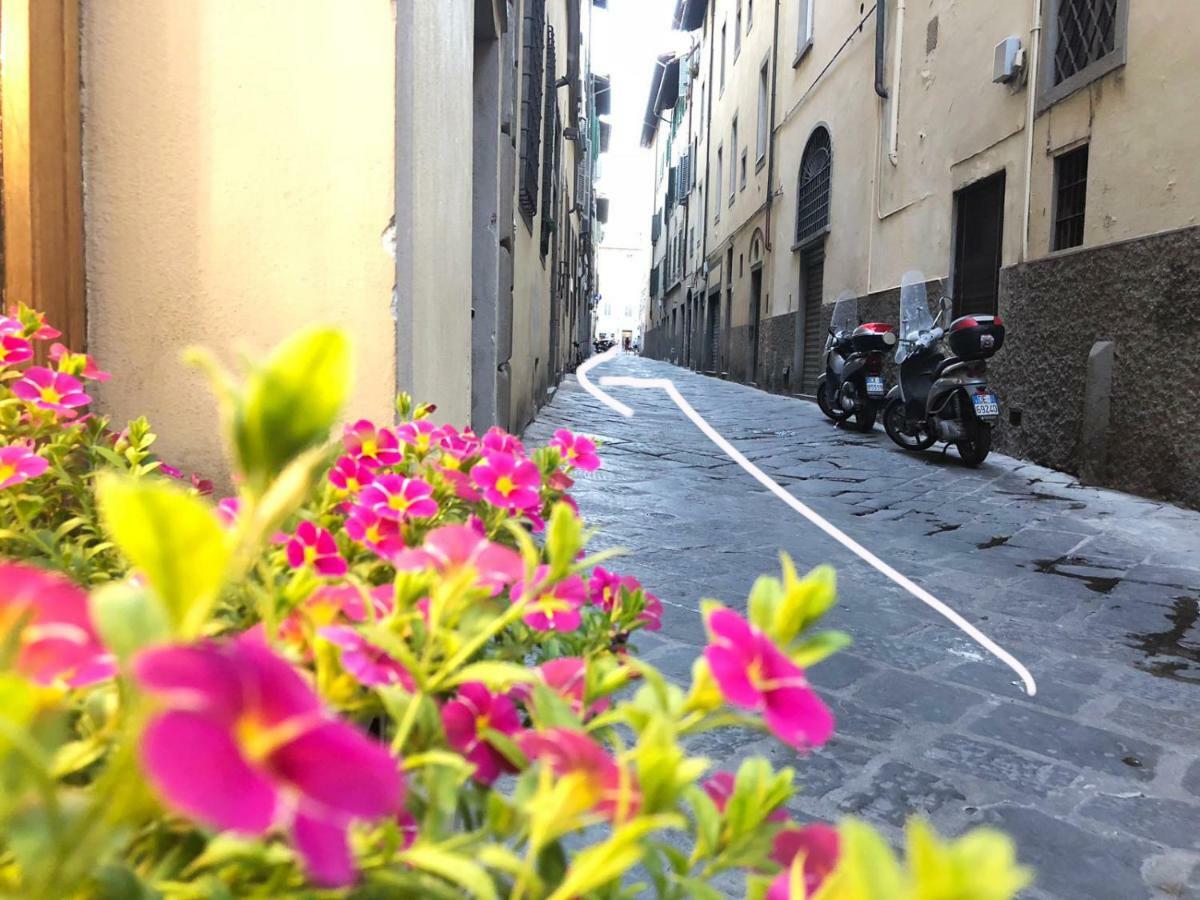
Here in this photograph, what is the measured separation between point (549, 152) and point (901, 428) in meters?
3.93

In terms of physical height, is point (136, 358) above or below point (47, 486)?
above

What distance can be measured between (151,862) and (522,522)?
59cm

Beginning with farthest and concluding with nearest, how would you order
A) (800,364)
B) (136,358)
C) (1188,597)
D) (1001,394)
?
(800,364)
(1001,394)
(1188,597)
(136,358)

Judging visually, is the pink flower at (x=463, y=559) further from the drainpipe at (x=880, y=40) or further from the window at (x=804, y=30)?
the window at (x=804, y=30)

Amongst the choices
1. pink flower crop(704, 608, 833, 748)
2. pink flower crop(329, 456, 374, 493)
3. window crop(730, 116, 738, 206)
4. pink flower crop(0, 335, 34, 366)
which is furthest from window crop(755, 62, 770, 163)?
pink flower crop(704, 608, 833, 748)

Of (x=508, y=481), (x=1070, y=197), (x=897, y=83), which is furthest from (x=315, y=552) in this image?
(x=897, y=83)

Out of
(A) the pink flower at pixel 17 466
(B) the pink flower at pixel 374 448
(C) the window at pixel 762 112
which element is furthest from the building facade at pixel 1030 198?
(A) the pink flower at pixel 17 466

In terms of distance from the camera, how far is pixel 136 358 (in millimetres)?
1827

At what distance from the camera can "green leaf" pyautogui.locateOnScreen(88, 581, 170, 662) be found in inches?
11.5

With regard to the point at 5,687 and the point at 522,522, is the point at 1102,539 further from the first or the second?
the point at 5,687

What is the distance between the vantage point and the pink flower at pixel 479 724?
0.54 meters

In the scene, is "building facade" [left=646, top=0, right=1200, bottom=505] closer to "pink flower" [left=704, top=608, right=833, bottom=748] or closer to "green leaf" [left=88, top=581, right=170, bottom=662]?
"pink flower" [left=704, top=608, right=833, bottom=748]

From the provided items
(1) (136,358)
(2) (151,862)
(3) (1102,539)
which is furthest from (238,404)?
(3) (1102,539)

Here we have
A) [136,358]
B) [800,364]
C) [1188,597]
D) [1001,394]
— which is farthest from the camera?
[800,364]
